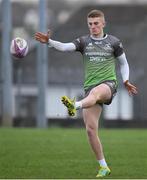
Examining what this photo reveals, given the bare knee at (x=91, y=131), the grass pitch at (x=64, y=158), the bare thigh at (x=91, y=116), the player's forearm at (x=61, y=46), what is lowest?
the grass pitch at (x=64, y=158)

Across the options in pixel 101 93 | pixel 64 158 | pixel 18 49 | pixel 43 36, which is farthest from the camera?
pixel 64 158

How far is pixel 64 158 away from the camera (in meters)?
14.4

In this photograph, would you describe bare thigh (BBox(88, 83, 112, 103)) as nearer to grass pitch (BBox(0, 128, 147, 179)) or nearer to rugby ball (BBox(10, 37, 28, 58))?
grass pitch (BBox(0, 128, 147, 179))

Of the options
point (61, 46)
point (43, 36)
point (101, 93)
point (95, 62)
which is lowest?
point (101, 93)

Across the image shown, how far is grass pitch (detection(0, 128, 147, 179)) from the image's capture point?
38.2 ft

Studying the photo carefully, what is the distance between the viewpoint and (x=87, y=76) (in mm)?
11375

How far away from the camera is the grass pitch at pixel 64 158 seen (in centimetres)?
1163

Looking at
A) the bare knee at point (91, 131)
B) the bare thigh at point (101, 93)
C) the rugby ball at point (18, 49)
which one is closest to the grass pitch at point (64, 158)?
the bare knee at point (91, 131)

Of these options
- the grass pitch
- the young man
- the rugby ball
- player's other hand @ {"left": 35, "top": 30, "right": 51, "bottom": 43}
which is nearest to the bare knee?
the young man

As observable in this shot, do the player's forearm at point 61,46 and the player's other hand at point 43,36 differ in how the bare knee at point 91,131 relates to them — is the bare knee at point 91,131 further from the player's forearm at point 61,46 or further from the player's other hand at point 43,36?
the player's other hand at point 43,36

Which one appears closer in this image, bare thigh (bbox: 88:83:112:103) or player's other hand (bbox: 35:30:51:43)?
bare thigh (bbox: 88:83:112:103)

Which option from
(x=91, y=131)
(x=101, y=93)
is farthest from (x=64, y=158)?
(x=101, y=93)

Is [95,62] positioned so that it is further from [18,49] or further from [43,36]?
[18,49]

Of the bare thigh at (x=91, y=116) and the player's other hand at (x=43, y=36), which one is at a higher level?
the player's other hand at (x=43, y=36)
